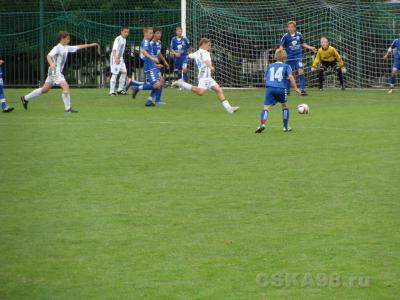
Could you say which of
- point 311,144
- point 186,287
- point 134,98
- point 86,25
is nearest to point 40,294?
point 186,287

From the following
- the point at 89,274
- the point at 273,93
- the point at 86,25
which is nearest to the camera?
the point at 89,274

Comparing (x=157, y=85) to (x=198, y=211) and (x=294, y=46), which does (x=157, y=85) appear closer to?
(x=294, y=46)

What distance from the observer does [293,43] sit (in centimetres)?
2673

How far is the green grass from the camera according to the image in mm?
7293

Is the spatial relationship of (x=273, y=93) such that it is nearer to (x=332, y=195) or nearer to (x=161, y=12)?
(x=332, y=195)

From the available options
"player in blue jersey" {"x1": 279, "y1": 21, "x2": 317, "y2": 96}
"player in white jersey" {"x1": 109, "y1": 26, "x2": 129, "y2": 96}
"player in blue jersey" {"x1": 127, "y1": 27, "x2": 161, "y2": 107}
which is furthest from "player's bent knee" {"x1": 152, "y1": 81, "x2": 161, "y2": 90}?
"player in blue jersey" {"x1": 279, "y1": 21, "x2": 317, "y2": 96}

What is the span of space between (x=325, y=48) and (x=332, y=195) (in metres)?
18.1

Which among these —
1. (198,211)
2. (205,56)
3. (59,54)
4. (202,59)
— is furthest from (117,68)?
(198,211)

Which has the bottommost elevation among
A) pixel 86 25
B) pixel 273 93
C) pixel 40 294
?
pixel 40 294

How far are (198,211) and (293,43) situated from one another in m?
17.5

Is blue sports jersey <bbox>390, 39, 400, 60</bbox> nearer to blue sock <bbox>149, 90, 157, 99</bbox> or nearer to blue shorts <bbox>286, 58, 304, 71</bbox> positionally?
blue shorts <bbox>286, 58, 304, 71</bbox>

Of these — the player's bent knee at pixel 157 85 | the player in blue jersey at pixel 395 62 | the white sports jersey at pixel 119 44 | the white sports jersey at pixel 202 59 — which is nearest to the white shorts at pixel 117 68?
the white sports jersey at pixel 119 44

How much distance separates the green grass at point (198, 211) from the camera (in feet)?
23.9

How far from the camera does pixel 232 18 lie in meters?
30.5
